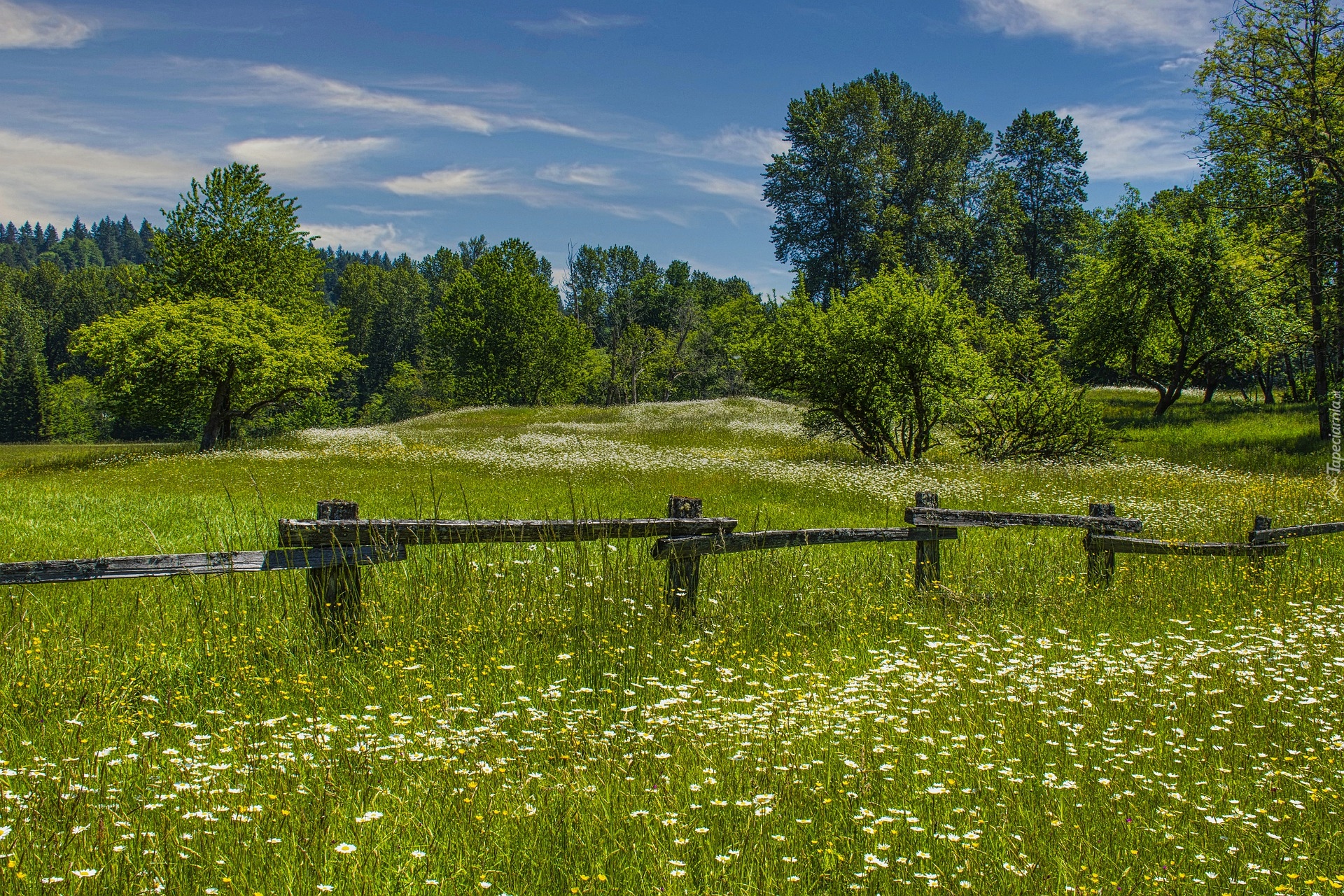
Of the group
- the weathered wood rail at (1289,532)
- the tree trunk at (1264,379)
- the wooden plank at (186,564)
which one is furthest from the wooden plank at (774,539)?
the tree trunk at (1264,379)

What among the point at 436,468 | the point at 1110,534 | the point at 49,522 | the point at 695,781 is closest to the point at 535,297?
the point at 436,468

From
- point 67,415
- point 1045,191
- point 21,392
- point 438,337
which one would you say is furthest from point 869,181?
point 21,392

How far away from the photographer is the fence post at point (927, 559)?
852 centimetres

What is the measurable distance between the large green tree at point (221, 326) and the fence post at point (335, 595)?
2758 centimetres

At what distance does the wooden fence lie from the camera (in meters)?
5.28

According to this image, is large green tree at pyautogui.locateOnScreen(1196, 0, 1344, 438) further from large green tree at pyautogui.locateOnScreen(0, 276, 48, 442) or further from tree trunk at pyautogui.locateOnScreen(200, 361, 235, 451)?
large green tree at pyautogui.locateOnScreen(0, 276, 48, 442)

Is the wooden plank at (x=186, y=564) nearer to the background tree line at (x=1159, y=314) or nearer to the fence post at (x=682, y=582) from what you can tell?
the fence post at (x=682, y=582)

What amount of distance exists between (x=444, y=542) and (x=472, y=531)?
32cm

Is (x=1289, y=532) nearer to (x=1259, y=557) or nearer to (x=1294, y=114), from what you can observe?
(x=1259, y=557)

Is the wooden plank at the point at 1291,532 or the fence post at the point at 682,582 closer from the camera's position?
the fence post at the point at 682,582

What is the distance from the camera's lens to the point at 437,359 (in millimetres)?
79312

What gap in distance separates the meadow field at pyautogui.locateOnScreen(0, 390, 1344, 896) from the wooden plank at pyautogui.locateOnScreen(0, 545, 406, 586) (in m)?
0.42

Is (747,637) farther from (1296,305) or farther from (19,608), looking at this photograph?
(1296,305)

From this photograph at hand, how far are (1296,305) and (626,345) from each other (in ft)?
184
